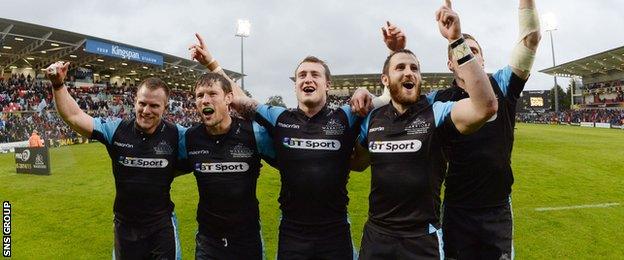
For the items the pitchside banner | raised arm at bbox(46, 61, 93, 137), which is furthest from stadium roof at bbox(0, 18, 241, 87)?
raised arm at bbox(46, 61, 93, 137)

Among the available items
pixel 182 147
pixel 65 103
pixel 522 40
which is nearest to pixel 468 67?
pixel 522 40

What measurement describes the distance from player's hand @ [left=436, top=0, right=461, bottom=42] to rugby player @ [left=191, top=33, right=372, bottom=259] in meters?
1.05

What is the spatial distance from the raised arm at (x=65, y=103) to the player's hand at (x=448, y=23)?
10.3 ft

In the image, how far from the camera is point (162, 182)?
13.1 feet

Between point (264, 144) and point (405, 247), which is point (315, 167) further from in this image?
point (405, 247)

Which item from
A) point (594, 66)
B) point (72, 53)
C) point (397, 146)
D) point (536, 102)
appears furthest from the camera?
point (536, 102)

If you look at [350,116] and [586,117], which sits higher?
[586,117]

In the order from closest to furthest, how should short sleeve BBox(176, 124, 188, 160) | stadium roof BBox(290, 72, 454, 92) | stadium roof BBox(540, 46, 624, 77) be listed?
short sleeve BBox(176, 124, 188, 160) → stadium roof BBox(540, 46, 624, 77) → stadium roof BBox(290, 72, 454, 92)

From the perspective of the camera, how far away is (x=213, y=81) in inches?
157

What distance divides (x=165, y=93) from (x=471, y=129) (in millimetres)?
2789

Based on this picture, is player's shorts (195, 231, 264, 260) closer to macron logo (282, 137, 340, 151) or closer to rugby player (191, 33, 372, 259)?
rugby player (191, 33, 372, 259)

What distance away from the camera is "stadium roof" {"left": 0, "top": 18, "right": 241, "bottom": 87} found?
102ft

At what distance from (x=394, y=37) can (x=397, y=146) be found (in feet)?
4.07

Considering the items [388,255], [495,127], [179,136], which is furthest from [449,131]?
[179,136]
